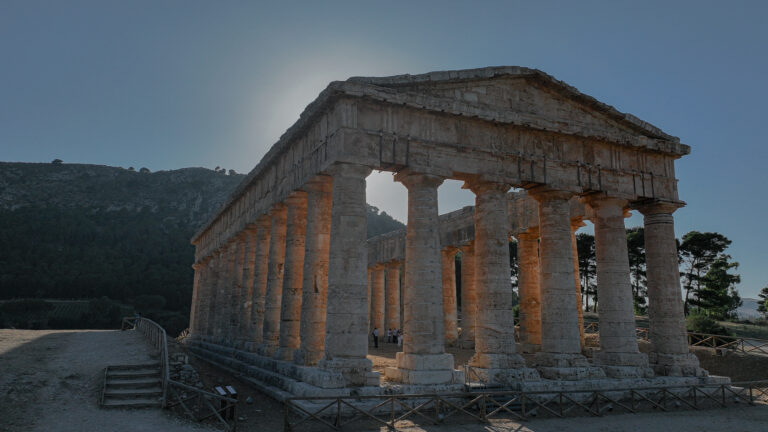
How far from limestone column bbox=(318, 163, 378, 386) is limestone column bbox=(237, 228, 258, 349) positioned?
1085 cm

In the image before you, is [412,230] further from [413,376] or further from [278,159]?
[278,159]

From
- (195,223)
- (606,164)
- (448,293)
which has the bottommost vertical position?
(448,293)

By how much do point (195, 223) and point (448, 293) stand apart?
336 ft

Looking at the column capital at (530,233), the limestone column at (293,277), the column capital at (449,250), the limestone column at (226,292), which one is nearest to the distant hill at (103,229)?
the limestone column at (226,292)

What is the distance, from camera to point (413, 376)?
1479 cm

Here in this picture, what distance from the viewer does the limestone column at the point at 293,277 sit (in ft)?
63.1

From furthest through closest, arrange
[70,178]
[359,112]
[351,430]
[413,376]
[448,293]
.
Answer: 1. [70,178]
2. [448,293]
3. [359,112]
4. [413,376]
5. [351,430]

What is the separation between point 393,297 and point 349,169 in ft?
86.4

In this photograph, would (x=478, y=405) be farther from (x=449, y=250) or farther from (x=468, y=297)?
(x=449, y=250)

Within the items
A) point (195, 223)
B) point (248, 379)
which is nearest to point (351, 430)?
point (248, 379)

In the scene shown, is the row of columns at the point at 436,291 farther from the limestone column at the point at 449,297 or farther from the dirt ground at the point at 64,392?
the limestone column at the point at 449,297

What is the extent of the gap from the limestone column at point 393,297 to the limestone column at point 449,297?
6.97 meters

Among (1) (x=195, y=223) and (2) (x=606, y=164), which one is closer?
(2) (x=606, y=164)

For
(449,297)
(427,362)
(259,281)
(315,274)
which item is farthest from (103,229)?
(427,362)
